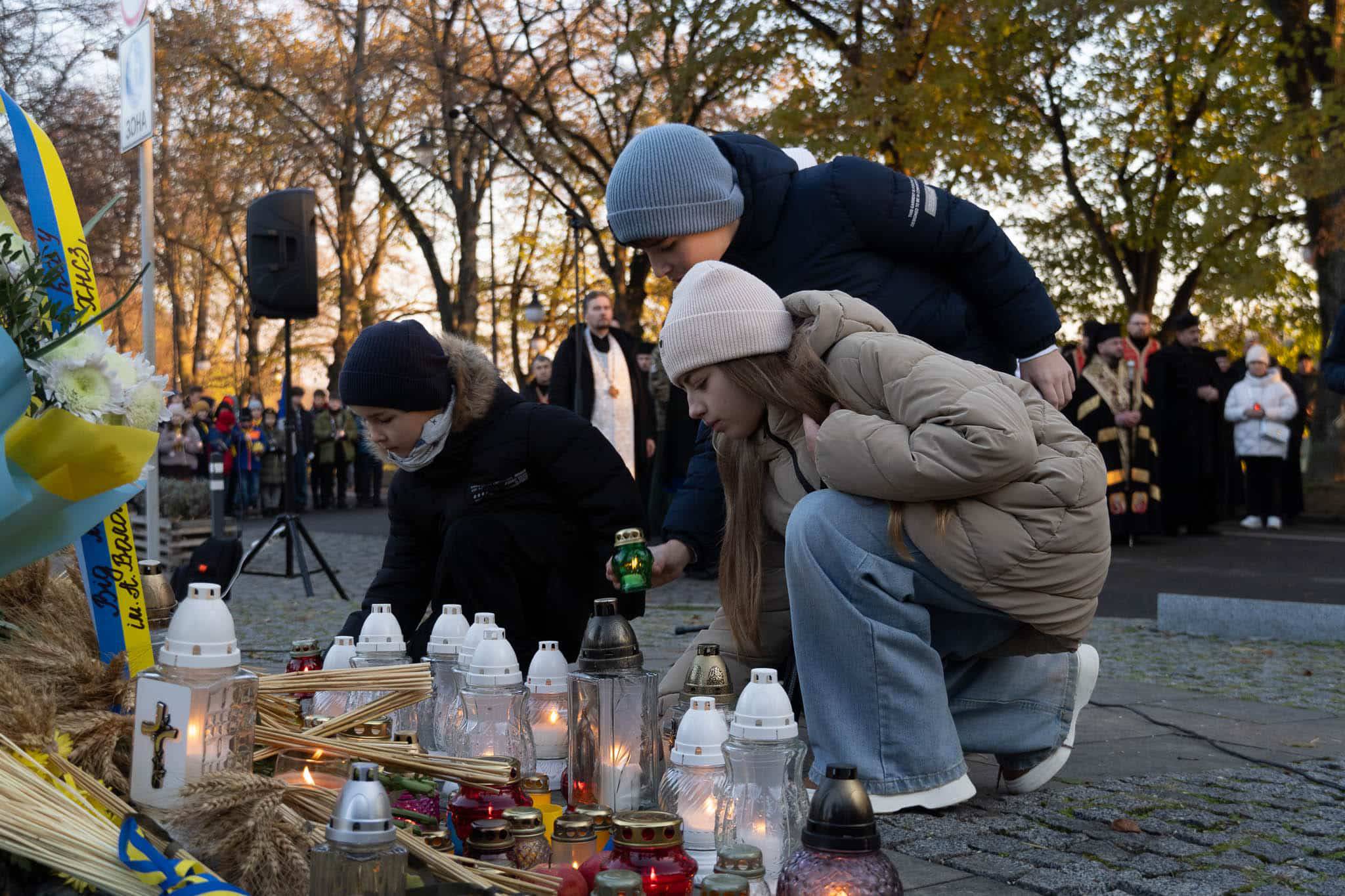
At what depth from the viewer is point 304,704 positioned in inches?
130

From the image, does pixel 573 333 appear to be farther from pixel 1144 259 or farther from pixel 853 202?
pixel 1144 259

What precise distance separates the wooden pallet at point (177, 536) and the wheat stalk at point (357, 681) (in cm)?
1033

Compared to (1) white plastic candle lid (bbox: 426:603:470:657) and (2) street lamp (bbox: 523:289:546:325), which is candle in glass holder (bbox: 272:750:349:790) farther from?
(2) street lamp (bbox: 523:289:546:325)

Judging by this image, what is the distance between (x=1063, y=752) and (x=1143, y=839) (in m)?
0.47

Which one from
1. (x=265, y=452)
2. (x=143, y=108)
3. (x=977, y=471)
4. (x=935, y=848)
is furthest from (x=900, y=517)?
(x=265, y=452)

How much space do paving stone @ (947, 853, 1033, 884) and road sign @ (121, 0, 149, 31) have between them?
20.1ft

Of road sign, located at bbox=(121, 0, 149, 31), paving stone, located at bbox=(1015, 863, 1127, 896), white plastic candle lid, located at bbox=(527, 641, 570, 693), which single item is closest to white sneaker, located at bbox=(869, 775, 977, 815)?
paving stone, located at bbox=(1015, 863, 1127, 896)

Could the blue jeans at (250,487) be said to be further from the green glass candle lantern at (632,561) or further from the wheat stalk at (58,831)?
the wheat stalk at (58,831)

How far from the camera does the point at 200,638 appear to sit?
1.99 m

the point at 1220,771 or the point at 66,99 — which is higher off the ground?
the point at 66,99

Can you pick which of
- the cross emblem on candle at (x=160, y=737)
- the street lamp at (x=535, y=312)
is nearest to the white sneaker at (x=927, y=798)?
the cross emblem on candle at (x=160, y=737)

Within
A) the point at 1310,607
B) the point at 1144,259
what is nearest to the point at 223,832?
the point at 1310,607

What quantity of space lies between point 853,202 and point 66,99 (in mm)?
19347

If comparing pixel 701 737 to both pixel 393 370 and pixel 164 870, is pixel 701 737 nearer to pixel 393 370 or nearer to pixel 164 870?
pixel 164 870
